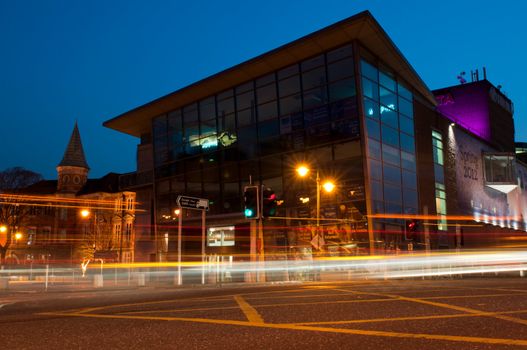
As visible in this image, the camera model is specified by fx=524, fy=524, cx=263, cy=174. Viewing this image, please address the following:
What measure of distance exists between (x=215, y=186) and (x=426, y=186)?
582 inches

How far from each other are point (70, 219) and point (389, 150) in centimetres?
7158

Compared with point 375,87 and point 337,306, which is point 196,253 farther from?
point 337,306

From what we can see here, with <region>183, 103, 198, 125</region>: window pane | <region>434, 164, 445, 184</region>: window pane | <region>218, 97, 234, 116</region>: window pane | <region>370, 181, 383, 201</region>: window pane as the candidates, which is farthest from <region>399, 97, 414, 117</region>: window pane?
<region>183, 103, 198, 125</region>: window pane

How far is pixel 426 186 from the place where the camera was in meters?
36.1

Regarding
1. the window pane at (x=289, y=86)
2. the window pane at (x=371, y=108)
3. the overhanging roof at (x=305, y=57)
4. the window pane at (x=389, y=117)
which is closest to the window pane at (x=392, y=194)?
the window pane at (x=389, y=117)

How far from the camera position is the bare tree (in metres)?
67.2

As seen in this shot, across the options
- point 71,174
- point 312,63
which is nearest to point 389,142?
point 312,63

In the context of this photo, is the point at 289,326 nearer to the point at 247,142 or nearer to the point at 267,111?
the point at 267,111

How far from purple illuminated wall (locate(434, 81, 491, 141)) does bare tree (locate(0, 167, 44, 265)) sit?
176 ft

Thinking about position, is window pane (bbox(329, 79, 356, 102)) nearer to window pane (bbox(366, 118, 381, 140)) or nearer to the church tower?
window pane (bbox(366, 118, 381, 140))

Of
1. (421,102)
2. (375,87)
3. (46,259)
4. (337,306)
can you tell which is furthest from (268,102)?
(46,259)

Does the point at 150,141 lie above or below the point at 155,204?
above

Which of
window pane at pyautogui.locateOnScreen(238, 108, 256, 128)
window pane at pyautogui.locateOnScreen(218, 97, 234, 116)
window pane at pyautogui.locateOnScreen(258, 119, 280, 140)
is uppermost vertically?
window pane at pyautogui.locateOnScreen(218, 97, 234, 116)

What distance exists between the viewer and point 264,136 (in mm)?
35000
